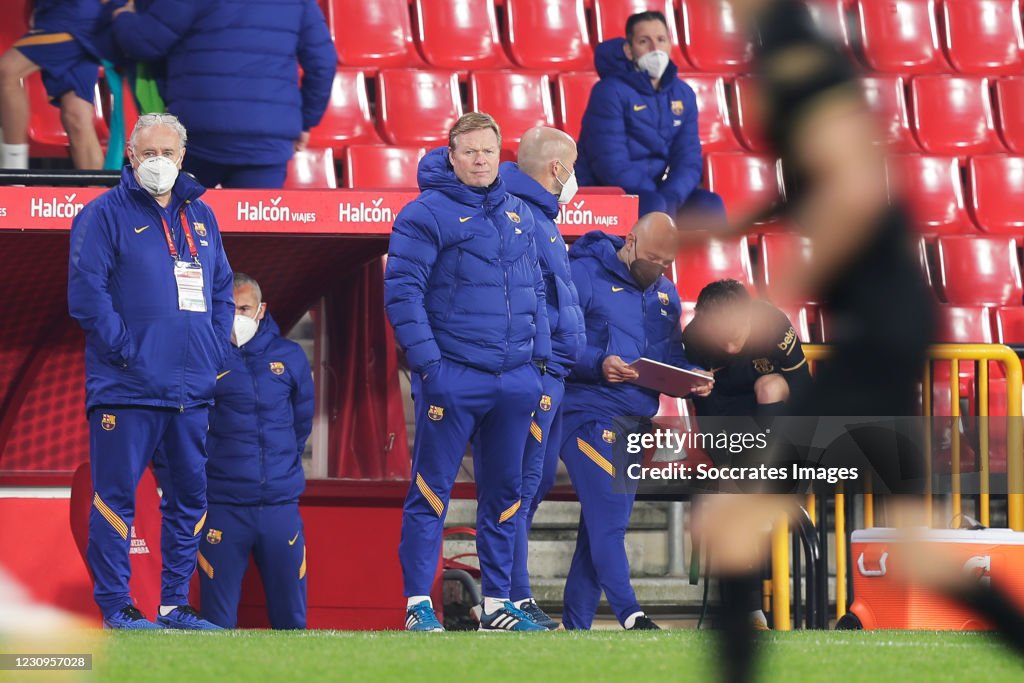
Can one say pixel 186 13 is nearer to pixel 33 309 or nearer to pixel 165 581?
pixel 33 309

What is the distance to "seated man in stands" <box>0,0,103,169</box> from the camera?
892 cm

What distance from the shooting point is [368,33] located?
11289mm

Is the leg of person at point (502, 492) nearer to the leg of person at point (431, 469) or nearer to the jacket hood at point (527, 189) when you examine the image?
the leg of person at point (431, 469)

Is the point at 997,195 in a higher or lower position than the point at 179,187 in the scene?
higher

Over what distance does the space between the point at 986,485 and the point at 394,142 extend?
4515mm

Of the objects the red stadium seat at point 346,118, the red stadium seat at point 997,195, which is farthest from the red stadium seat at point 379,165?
the red stadium seat at point 997,195

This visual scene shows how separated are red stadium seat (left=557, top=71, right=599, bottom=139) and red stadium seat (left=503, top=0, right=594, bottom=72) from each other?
363 millimetres

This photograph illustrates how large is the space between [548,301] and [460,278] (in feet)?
2.06

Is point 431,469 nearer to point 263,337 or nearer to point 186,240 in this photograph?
point 186,240

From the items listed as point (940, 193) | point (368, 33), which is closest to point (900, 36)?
point (940, 193)

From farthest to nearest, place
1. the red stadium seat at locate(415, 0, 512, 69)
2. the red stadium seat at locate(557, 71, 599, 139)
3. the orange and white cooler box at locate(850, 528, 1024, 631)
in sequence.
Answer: the red stadium seat at locate(415, 0, 512, 69)
the red stadium seat at locate(557, 71, 599, 139)
the orange and white cooler box at locate(850, 528, 1024, 631)

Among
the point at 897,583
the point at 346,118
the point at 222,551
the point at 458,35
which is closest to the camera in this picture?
the point at 897,583

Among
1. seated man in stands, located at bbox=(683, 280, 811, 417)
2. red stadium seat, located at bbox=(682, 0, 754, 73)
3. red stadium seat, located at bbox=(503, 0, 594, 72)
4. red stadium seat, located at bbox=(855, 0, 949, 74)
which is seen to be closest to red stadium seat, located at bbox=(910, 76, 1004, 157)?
red stadium seat, located at bbox=(855, 0, 949, 74)

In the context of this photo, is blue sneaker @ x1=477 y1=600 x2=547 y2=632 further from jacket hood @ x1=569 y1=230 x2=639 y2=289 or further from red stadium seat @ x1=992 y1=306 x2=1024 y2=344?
red stadium seat @ x1=992 y1=306 x2=1024 y2=344
